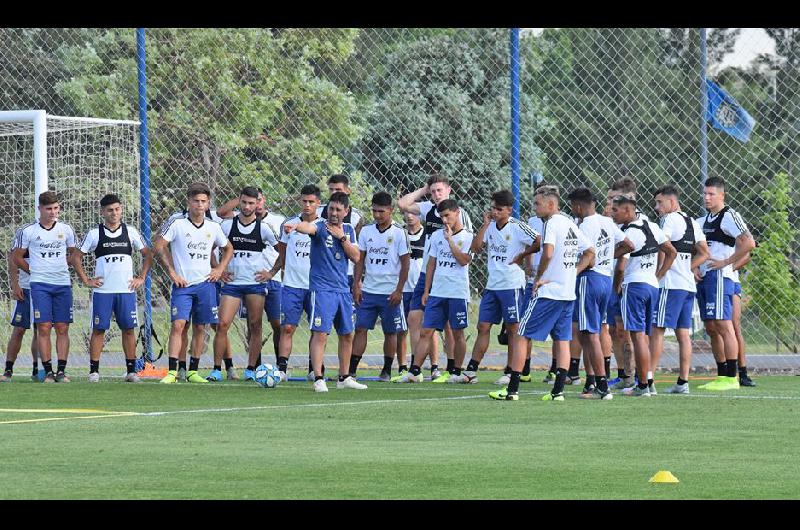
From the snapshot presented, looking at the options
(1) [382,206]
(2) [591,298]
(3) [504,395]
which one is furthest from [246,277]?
(2) [591,298]

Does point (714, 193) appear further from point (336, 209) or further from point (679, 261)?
point (336, 209)

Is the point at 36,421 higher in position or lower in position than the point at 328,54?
lower

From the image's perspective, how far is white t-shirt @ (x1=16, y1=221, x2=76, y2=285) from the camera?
52.7 feet

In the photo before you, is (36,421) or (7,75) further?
(7,75)

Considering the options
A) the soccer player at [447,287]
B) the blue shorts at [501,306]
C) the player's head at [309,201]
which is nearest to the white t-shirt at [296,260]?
the player's head at [309,201]

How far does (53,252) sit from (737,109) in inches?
431

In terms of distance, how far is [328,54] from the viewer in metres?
33.7

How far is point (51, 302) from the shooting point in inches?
635

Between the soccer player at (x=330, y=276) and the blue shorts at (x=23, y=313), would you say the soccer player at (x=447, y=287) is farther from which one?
the blue shorts at (x=23, y=313)

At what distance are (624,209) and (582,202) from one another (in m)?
0.60

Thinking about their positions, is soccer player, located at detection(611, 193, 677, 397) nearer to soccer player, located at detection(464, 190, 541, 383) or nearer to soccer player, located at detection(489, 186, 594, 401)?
soccer player, located at detection(489, 186, 594, 401)

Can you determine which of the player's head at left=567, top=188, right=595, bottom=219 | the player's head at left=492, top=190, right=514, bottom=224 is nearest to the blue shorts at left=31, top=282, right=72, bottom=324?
the player's head at left=492, top=190, right=514, bottom=224

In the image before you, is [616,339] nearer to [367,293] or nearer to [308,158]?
[367,293]
